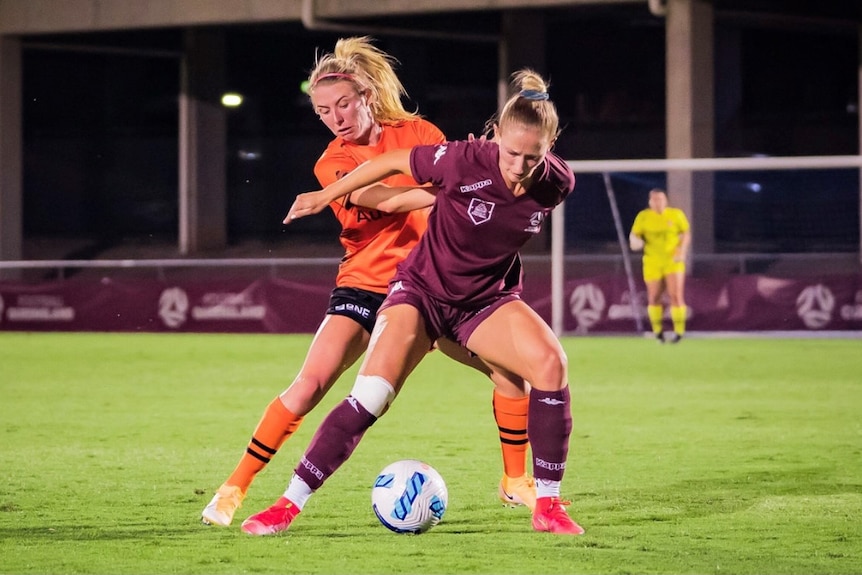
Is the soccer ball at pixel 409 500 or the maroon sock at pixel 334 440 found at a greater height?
the maroon sock at pixel 334 440

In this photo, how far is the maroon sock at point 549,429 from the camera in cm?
452

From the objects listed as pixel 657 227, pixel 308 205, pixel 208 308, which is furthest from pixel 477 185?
pixel 208 308

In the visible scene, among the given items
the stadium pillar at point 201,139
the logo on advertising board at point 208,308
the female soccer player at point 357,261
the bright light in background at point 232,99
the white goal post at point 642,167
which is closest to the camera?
the female soccer player at point 357,261

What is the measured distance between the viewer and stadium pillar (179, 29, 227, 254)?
27078 mm

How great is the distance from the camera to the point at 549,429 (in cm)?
453

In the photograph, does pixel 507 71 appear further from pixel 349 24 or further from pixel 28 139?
pixel 28 139

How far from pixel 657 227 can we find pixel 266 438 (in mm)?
11388

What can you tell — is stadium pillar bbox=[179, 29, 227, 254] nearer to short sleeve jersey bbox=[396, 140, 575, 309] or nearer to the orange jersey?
the orange jersey

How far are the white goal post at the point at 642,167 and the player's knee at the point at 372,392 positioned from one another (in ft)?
37.2

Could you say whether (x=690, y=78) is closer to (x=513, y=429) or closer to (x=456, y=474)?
(x=456, y=474)

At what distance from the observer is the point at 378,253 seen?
194 inches

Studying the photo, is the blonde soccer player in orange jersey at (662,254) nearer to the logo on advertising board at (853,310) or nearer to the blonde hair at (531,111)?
the logo on advertising board at (853,310)

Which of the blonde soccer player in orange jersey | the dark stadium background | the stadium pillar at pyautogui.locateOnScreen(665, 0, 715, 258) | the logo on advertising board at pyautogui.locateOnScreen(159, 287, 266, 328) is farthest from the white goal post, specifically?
the dark stadium background

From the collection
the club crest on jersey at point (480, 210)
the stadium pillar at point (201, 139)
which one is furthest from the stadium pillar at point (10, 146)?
the club crest on jersey at point (480, 210)
